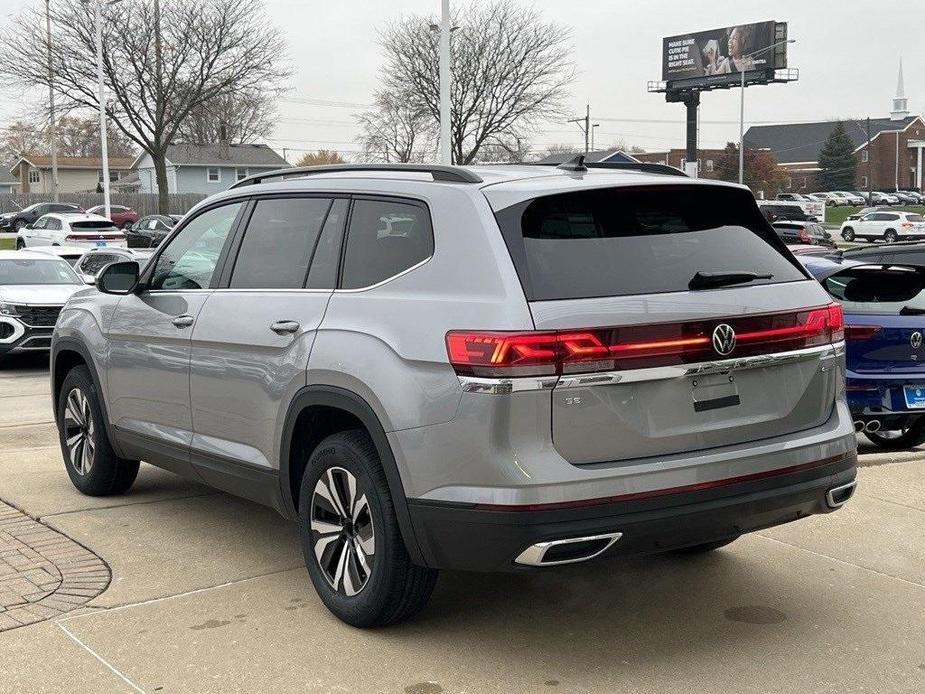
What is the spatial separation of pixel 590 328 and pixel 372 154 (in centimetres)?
6037

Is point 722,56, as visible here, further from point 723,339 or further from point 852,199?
point 723,339

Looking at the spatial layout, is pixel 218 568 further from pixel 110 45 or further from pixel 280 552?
pixel 110 45

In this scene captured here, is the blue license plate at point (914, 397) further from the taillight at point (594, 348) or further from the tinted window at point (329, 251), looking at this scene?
the tinted window at point (329, 251)

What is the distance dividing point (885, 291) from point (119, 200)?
231ft

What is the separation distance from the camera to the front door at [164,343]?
5594 millimetres

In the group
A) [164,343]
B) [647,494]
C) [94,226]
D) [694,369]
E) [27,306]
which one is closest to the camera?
[647,494]

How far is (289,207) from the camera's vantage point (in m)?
5.22

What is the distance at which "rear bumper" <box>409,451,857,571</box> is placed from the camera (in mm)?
3814

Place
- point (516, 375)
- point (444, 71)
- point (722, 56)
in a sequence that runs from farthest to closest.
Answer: point (722, 56)
point (444, 71)
point (516, 375)

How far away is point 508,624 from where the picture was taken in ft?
15.3

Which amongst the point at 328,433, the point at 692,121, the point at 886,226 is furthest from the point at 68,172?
the point at 328,433

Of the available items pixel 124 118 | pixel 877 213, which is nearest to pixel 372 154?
pixel 124 118

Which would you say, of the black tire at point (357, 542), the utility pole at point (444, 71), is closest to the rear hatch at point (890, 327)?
the black tire at point (357, 542)

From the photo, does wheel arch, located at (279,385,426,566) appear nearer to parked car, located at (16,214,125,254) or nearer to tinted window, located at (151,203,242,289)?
tinted window, located at (151,203,242,289)
